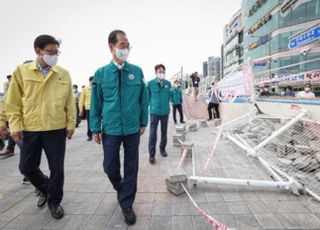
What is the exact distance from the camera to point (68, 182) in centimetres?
438

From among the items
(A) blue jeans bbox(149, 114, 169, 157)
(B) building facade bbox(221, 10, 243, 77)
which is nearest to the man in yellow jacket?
(A) blue jeans bbox(149, 114, 169, 157)

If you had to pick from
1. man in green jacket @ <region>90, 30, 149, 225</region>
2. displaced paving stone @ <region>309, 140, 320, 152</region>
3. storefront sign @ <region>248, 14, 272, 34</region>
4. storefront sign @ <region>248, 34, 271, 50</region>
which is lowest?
displaced paving stone @ <region>309, 140, 320, 152</region>

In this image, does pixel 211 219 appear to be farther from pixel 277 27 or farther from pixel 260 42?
pixel 260 42

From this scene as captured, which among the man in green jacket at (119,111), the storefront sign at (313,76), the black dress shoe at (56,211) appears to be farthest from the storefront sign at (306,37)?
the black dress shoe at (56,211)

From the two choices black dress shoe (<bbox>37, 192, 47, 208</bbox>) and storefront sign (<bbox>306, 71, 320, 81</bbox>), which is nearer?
black dress shoe (<bbox>37, 192, 47, 208</bbox>)

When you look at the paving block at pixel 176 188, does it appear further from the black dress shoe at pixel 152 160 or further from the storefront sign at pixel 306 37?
the storefront sign at pixel 306 37

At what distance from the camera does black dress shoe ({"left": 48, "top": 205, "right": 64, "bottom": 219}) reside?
3.11 metres

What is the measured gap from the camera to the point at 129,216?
296 centimetres

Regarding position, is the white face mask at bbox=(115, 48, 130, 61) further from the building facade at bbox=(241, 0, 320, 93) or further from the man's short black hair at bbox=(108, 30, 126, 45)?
the building facade at bbox=(241, 0, 320, 93)

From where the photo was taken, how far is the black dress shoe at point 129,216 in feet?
9.61

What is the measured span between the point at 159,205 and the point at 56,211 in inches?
47.2

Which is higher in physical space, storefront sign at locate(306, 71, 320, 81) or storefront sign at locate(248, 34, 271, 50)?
A: storefront sign at locate(248, 34, 271, 50)

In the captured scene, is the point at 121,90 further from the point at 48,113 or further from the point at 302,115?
the point at 302,115

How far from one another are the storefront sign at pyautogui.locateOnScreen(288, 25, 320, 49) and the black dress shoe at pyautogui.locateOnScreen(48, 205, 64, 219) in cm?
470
